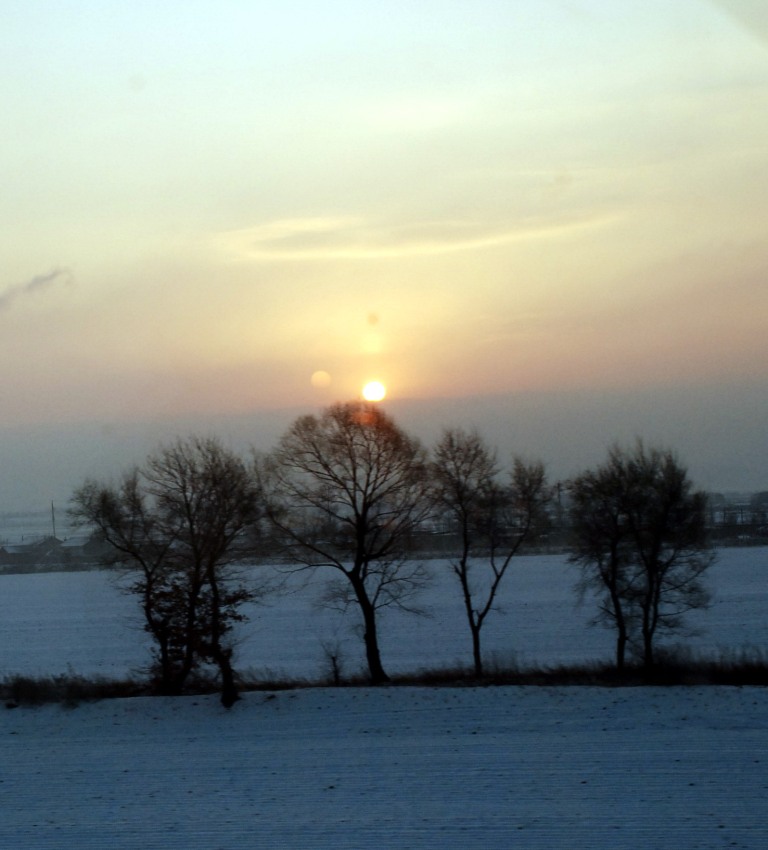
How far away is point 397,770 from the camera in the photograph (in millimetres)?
17172

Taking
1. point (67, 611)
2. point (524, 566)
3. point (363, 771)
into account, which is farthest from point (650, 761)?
point (524, 566)

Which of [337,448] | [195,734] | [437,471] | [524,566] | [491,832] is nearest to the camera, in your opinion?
[491,832]

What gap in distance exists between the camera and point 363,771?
680 inches

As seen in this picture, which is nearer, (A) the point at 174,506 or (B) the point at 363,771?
(B) the point at 363,771

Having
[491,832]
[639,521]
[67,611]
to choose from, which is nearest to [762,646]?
[639,521]

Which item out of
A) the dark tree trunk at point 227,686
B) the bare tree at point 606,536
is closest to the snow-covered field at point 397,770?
the dark tree trunk at point 227,686

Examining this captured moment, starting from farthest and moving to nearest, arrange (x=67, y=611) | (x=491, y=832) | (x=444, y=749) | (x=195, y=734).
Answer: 1. (x=67, y=611)
2. (x=195, y=734)
3. (x=444, y=749)
4. (x=491, y=832)

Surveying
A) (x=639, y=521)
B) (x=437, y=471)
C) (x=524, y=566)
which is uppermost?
(x=437, y=471)

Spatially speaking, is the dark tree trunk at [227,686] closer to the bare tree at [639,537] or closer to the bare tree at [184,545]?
the bare tree at [184,545]

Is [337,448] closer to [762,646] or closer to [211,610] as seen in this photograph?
[211,610]

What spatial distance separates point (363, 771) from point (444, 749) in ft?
6.44

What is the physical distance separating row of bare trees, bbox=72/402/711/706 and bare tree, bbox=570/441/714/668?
1.8 inches

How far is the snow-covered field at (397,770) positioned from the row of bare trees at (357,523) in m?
2.42

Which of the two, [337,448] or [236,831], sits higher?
[337,448]
